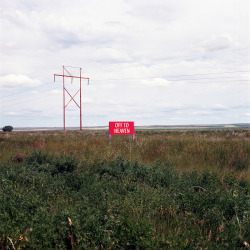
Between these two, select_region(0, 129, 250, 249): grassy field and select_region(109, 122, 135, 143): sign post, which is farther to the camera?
select_region(109, 122, 135, 143): sign post

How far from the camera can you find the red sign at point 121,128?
50.7 ft

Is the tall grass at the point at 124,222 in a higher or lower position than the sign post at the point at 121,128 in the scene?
lower

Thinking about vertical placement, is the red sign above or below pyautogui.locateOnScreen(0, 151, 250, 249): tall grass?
above

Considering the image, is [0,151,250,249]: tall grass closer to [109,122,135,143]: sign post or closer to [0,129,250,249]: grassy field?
[0,129,250,249]: grassy field

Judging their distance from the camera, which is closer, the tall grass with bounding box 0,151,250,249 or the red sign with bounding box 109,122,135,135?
the tall grass with bounding box 0,151,250,249

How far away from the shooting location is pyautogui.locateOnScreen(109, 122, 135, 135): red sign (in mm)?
15455

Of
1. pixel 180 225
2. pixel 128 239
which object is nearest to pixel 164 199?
pixel 180 225

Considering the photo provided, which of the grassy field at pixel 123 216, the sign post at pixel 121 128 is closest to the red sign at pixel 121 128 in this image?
the sign post at pixel 121 128

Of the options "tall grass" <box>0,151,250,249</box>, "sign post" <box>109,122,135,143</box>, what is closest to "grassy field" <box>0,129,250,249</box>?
"tall grass" <box>0,151,250,249</box>

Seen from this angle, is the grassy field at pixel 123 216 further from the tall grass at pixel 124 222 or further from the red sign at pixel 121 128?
the red sign at pixel 121 128

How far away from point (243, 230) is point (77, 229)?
2.06 m

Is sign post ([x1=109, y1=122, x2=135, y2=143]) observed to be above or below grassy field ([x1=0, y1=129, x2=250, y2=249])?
above

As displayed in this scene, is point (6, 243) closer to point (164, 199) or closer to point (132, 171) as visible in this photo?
point (164, 199)

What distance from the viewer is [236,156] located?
10.4 meters
